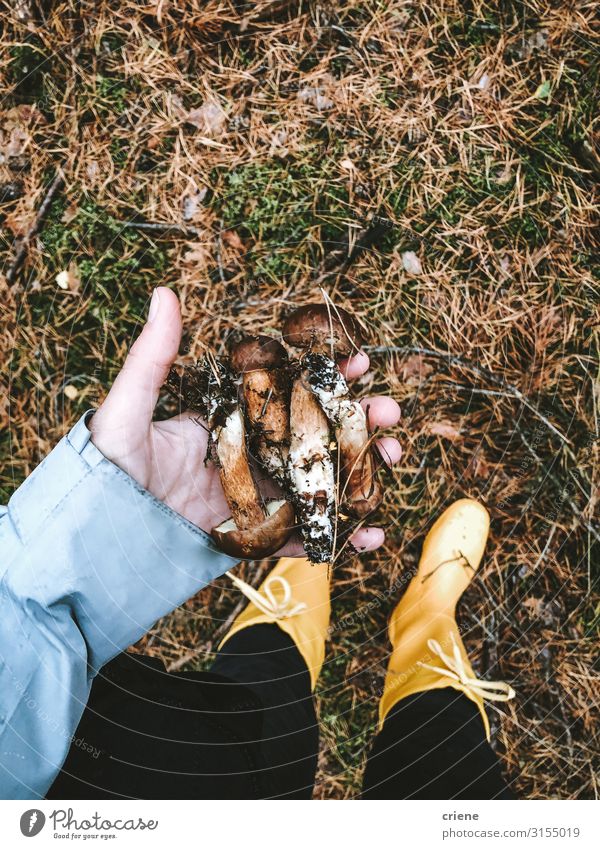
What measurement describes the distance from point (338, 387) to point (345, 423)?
10 cm

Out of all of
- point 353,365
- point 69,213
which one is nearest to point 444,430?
point 353,365

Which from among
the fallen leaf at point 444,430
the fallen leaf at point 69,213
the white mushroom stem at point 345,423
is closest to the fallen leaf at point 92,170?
the fallen leaf at point 69,213

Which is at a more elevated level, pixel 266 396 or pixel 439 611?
pixel 266 396

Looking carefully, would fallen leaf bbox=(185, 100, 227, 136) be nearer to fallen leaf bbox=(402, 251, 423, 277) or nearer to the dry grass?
the dry grass

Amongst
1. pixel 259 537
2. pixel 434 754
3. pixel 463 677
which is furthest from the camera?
pixel 463 677

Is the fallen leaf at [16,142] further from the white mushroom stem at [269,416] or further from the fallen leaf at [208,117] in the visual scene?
the white mushroom stem at [269,416]

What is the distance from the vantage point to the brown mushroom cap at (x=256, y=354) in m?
1.63

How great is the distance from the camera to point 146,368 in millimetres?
1603

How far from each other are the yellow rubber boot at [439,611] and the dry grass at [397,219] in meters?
0.08

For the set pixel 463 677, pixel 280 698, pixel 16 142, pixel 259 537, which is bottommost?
pixel 463 677

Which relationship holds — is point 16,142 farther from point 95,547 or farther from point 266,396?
point 95,547

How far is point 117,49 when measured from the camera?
6.89 feet

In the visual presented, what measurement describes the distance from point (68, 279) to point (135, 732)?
1.56 metres

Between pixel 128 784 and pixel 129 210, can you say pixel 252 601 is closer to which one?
pixel 128 784
